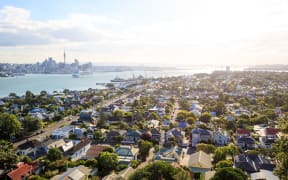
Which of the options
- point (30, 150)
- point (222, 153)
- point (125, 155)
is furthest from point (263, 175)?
point (30, 150)

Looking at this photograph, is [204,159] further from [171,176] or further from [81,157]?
[81,157]

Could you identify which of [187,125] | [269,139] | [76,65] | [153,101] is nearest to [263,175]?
[269,139]

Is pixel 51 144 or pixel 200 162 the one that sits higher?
pixel 200 162

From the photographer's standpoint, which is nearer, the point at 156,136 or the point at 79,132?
the point at 156,136

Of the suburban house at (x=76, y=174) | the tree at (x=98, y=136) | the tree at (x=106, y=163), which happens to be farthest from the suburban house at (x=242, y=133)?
the suburban house at (x=76, y=174)

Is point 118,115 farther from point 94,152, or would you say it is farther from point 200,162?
point 200,162

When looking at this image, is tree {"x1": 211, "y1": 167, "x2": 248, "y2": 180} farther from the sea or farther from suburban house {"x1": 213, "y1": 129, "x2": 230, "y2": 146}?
the sea

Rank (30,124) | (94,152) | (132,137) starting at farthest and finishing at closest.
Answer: (30,124)
(132,137)
(94,152)
